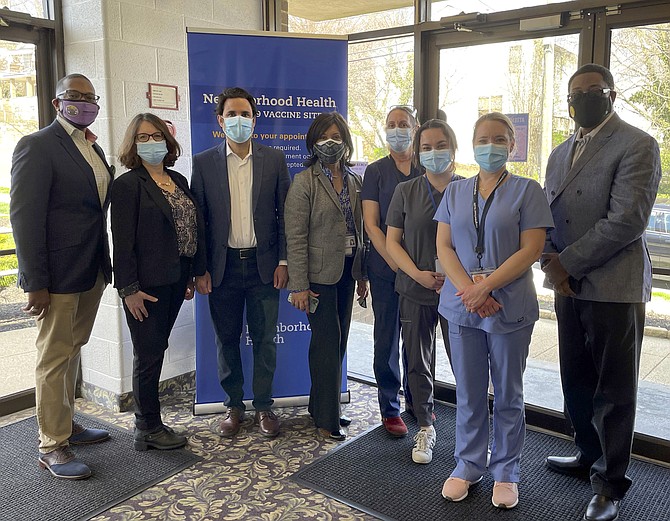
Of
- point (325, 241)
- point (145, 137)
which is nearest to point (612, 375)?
A: point (325, 241)

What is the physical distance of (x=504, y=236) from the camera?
7.80 ft

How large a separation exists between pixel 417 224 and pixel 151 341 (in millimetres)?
1415

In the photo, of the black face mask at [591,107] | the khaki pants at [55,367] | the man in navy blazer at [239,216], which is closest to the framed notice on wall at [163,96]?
the man in navy blazer at [239,216]

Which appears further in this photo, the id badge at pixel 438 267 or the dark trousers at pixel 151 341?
the dark trousers at pixel 151 341

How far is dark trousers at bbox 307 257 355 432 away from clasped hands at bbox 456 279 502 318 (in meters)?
0.84

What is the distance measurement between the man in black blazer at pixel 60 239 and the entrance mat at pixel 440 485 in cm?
118

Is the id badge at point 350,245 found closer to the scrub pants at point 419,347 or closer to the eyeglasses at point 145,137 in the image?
the scrub pants at point 419,347

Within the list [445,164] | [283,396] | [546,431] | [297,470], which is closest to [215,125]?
[445,164]

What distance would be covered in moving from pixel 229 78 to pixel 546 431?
2602mm

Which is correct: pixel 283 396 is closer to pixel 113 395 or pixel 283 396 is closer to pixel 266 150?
pixel 113 395

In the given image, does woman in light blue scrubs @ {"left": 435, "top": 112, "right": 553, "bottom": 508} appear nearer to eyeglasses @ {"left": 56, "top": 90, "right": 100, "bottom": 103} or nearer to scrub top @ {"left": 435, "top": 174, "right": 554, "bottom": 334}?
scrub top @ {"left": 435, "top": 174, "right": 554, "bottom": 334}

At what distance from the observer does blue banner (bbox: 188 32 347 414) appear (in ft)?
10.8

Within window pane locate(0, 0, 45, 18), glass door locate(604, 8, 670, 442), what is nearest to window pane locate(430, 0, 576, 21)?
glass door locate(604, 8, 670, 442)

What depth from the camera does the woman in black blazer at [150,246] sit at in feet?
9.20
